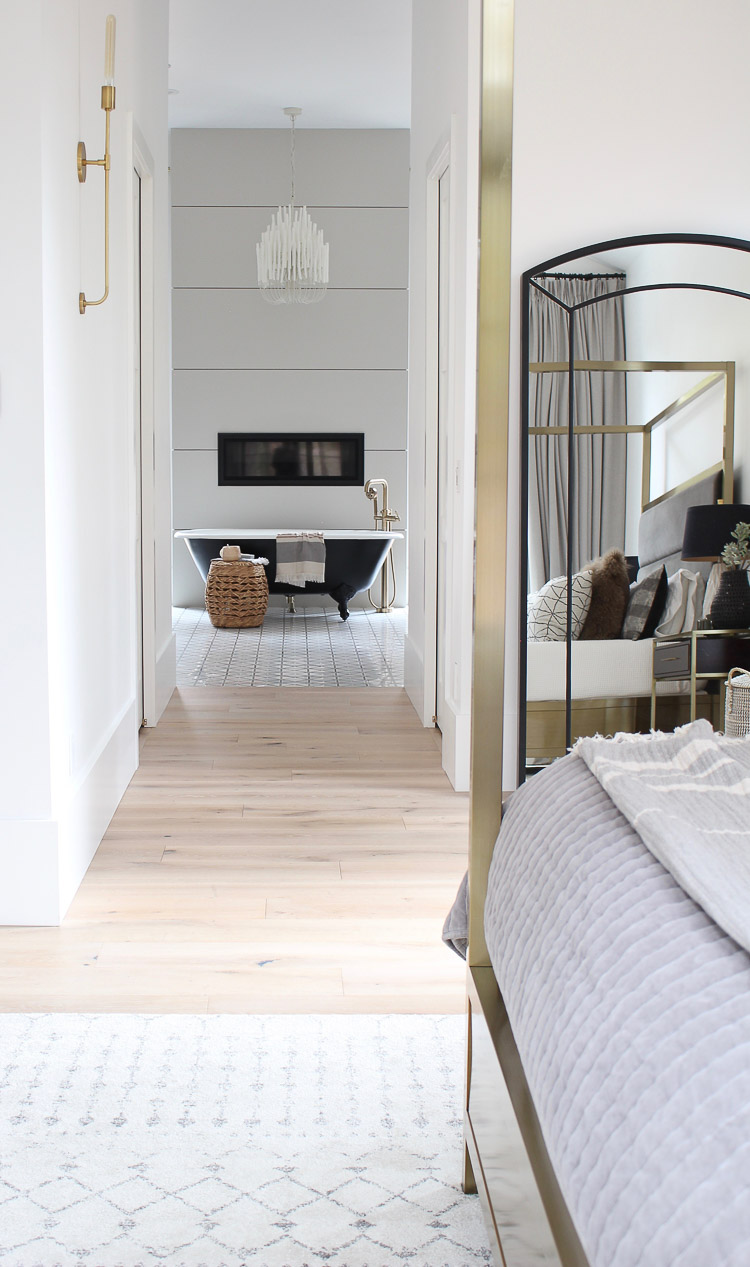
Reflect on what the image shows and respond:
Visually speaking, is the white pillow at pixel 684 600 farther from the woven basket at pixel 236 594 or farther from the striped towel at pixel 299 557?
the striped towel at pixel 299 557

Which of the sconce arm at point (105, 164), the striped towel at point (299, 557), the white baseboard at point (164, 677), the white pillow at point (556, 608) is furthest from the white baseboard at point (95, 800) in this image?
the striped towel at point (299, 557)

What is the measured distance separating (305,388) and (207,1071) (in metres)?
6.95

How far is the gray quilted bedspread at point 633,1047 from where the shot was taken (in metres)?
0.67

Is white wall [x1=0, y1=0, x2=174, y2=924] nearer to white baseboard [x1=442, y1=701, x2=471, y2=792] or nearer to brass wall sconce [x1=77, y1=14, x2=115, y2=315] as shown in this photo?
brass wall sconce [x1=77, y1=14, x2=115, y2=315]

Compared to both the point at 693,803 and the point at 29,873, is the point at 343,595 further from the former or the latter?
the point at 693,803

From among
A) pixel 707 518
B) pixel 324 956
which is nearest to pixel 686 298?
pixel 707 518

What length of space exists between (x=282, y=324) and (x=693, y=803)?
7619mm

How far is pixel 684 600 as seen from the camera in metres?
3.37

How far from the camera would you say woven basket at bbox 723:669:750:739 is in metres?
3.17

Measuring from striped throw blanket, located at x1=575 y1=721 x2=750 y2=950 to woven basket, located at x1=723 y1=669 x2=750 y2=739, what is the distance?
1819 mm

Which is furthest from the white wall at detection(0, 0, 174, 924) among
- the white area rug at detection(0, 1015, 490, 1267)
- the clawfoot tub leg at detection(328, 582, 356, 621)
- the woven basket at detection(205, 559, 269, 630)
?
the clawfoot tub leg at detection(328, 582, 356, 621)

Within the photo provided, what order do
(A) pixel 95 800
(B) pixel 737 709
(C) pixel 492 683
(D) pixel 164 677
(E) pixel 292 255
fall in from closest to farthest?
1. (C) pixel 492 683
2. (A) pixel 95 800
3. (B) pixel 737 709
4. (D) pixel 164 677
5. (E) pixel 292 255

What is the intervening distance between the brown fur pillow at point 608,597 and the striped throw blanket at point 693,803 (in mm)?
1920

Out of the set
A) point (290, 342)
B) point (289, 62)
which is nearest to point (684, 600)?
point (289, 62)
